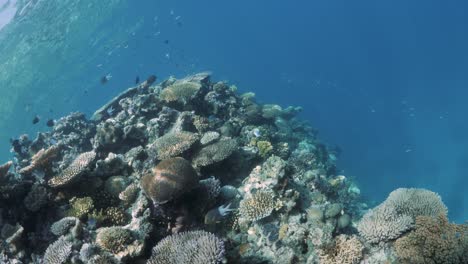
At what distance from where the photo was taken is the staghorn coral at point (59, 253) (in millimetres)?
6137

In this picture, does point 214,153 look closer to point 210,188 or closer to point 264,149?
point 210,188

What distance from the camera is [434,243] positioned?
539cm

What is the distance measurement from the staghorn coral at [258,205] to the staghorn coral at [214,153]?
65.4 inches

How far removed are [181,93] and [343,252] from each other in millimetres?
8976

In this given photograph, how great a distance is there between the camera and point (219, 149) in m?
9.51

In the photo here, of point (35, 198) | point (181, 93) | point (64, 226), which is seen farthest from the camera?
point (181, 93)

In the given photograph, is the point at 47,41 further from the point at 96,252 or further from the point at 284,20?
the point at 284,20

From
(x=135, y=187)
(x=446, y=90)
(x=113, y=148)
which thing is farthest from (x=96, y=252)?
(x=446, y=90)

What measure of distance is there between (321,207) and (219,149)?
10.3 ft

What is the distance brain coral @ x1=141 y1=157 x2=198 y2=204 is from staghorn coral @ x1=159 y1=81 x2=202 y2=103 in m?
6.40

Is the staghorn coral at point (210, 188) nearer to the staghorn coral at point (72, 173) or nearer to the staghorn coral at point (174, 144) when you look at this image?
the staghorn coral at point (174, 144)

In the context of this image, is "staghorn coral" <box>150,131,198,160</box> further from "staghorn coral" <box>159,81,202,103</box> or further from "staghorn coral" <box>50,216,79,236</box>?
"staghorn coral" <box>159,81,202,103</box>

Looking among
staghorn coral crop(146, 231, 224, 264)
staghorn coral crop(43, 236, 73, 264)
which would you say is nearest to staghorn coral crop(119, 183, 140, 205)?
staghorn coral crop(43, 236, 73, 264)

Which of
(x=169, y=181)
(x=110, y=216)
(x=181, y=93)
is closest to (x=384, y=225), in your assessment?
(x=169, y=181)
